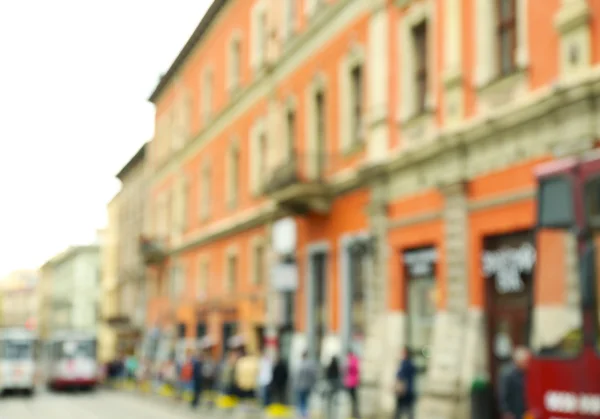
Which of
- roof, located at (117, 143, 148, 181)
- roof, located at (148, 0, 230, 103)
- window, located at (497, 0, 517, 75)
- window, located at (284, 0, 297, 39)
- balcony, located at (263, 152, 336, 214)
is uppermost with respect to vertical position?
roof, located at (148, 0, 230, 103)

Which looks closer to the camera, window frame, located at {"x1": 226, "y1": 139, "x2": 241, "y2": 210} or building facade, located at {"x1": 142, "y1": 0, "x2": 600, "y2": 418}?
building facade, located at {"x1": 142, "y1": 0, "x2": 600, "y2": 418}

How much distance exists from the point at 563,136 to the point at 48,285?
122392mm

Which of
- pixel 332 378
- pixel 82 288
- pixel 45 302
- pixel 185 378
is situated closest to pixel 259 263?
pixel 185 378

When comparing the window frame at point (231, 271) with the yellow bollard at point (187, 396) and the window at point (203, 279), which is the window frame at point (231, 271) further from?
the yellow bollard at point (187, 396)

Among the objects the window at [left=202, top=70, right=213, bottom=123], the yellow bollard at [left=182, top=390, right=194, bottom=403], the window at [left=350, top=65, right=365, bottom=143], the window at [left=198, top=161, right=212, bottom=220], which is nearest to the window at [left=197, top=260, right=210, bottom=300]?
the window at [left=198, top=161, right=212, bottom=220]

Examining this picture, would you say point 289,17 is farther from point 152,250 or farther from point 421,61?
point 152,250

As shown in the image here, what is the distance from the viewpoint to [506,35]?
1920 cm

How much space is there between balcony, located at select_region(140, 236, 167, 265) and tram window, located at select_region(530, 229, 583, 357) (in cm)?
3937

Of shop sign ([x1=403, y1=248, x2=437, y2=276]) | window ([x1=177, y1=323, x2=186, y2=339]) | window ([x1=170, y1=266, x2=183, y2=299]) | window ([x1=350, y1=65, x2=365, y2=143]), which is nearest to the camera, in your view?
shop sign ([x1=403, y1=248, x2=437, y2=276])

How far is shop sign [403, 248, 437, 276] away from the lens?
70.4 ft

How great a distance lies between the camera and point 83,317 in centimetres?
10981

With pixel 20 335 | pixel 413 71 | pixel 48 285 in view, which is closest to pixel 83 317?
pixel 48 285

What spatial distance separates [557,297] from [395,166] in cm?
1257

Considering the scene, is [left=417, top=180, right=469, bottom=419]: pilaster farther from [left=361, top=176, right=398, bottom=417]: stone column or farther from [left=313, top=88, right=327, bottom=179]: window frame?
[left=313, top=88, right=327, bottom=179]: window frame
